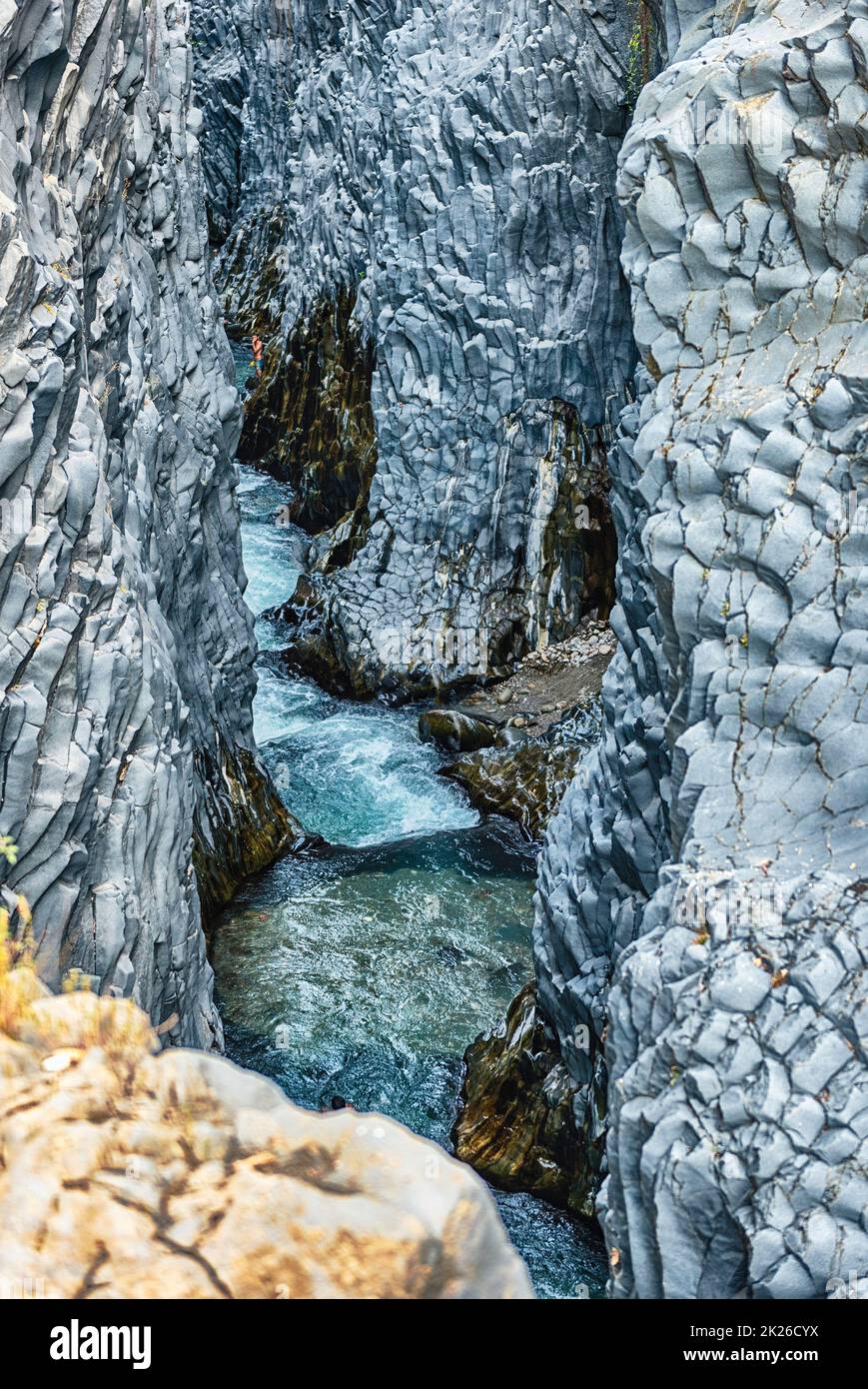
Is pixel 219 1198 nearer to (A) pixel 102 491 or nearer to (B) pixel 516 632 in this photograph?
(A) pixel 102 491

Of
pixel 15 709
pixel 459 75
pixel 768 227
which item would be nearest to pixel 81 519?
pixel 15 709

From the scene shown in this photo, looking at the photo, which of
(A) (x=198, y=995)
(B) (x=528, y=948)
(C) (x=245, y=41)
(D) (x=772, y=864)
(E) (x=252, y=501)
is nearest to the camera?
(D) (x=772, y=864)

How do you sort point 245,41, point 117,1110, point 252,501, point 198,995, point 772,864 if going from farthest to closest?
point 245,41 → point 252,501 → point 198,995 → point 772,864 → point 117,1110

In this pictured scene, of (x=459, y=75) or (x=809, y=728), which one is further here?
(x=459, y=75)

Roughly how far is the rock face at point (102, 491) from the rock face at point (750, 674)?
14.2 feet

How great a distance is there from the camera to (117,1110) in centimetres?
490

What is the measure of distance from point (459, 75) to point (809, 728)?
17.4 m

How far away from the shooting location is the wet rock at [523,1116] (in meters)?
12.5

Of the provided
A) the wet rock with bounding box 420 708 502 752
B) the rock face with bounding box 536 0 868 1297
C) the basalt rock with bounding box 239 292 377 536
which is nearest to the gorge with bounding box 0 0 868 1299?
the rock face with bounding box 536 0 868 1297

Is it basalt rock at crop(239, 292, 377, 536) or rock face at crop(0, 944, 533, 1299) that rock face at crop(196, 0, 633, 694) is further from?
rock face at crop(0, 944, 533, 1299)

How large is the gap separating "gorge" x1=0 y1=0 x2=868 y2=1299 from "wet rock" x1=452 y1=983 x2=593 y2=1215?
0.20ft

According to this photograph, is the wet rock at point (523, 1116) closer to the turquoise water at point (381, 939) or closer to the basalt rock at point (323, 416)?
the turquoise water at point (381, 939)

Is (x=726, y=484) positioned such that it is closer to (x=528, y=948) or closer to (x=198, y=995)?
(x=198, y=995)
